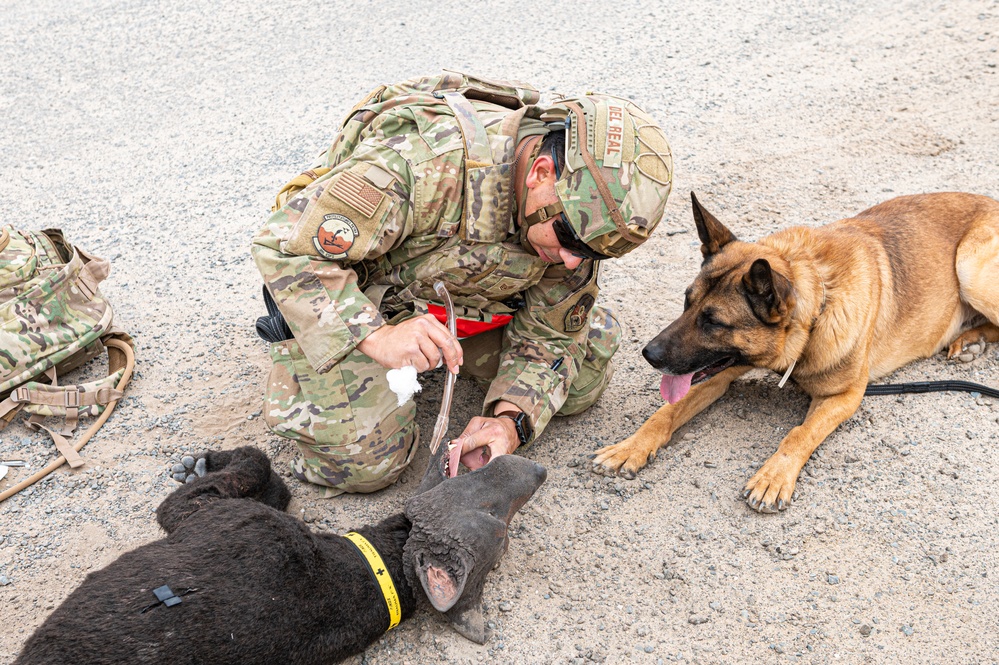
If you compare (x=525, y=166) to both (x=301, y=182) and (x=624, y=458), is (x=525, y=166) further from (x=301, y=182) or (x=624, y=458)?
(x=624, y=458)

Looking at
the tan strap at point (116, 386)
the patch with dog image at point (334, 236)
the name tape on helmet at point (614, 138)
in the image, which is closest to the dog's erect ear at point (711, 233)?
the name tape on helmet at point (614, 138)

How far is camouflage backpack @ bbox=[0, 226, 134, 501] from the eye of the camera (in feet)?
12.6

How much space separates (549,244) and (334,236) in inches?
35.4

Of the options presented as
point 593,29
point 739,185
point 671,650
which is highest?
point 593,29

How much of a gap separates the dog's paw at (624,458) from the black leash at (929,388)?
1252mm

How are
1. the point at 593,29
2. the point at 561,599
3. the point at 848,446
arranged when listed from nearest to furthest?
the point at 561,599
the point at 848,446
the point at 593,29

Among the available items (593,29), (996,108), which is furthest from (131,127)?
(996,108)

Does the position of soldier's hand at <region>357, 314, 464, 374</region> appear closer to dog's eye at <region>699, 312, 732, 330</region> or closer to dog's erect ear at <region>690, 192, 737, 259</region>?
dog's eye at <region>699, 312, 732, 330</region>

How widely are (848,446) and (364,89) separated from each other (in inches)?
198

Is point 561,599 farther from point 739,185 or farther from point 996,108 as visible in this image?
point 996,108

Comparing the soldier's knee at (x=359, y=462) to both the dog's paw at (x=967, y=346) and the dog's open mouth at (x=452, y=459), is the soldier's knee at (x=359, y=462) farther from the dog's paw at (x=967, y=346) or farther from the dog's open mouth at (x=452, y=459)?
the dog's paw at (x=967, y=346)

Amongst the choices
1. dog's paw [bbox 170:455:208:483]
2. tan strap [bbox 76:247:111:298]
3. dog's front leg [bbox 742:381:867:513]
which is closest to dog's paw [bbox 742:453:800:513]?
dog's front leg [bbox 742:381:867:513]

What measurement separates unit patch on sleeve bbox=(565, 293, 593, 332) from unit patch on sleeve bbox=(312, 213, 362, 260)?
3.93 feet

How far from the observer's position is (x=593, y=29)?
7.86 meters
